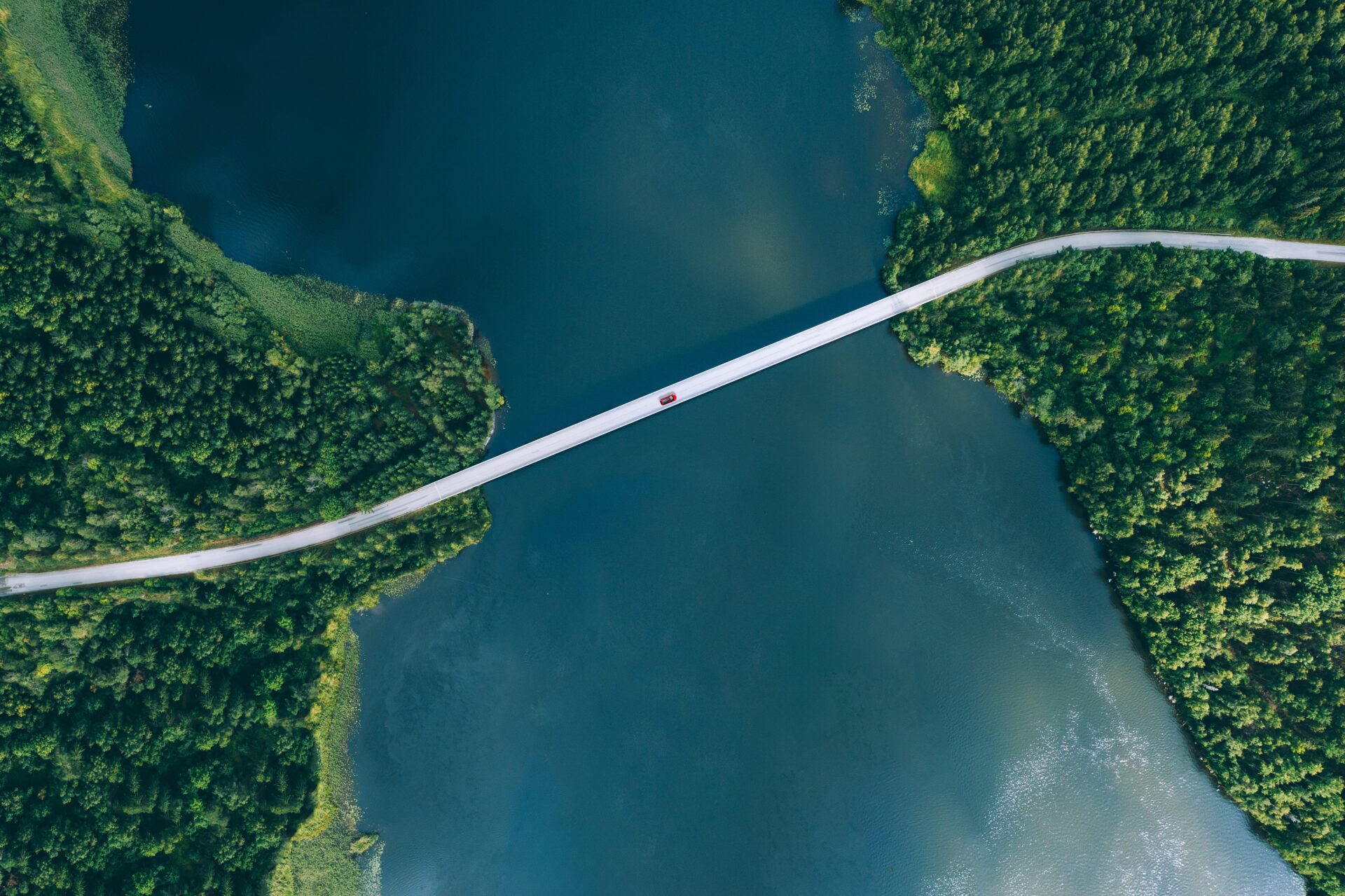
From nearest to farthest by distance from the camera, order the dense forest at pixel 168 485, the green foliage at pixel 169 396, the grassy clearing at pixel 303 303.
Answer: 1. the dense forest at pixel 168 485
2. the green foliage at pixel 169 396
3. the grassy clearing at pixel 303 303

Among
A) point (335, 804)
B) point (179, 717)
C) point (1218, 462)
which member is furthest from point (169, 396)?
point (1218, 462)

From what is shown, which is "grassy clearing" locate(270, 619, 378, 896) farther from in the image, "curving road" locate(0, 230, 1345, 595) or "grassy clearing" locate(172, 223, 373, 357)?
"grassy clearing" locate(172, 223, 373, 357)

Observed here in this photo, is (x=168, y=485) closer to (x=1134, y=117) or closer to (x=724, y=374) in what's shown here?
Answer: (x=724, y=374)

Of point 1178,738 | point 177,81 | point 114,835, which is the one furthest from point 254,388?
point 1178,738

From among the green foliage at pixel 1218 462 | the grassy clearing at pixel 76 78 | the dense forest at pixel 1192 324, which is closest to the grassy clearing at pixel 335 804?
the grassy clearing at pixel 76 78

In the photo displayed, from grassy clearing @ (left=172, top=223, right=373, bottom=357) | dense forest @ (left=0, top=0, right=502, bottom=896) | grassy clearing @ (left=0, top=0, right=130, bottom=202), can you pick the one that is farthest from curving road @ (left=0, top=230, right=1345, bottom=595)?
grassy clearing @ (left=0, top=0, right=130, bottom=202)

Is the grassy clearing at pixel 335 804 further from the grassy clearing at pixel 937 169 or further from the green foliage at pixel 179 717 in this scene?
the grassy clearing at pixel 937 169

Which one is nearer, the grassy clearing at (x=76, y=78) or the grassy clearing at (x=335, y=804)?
the grassy clearing at (x=76, y=78)
